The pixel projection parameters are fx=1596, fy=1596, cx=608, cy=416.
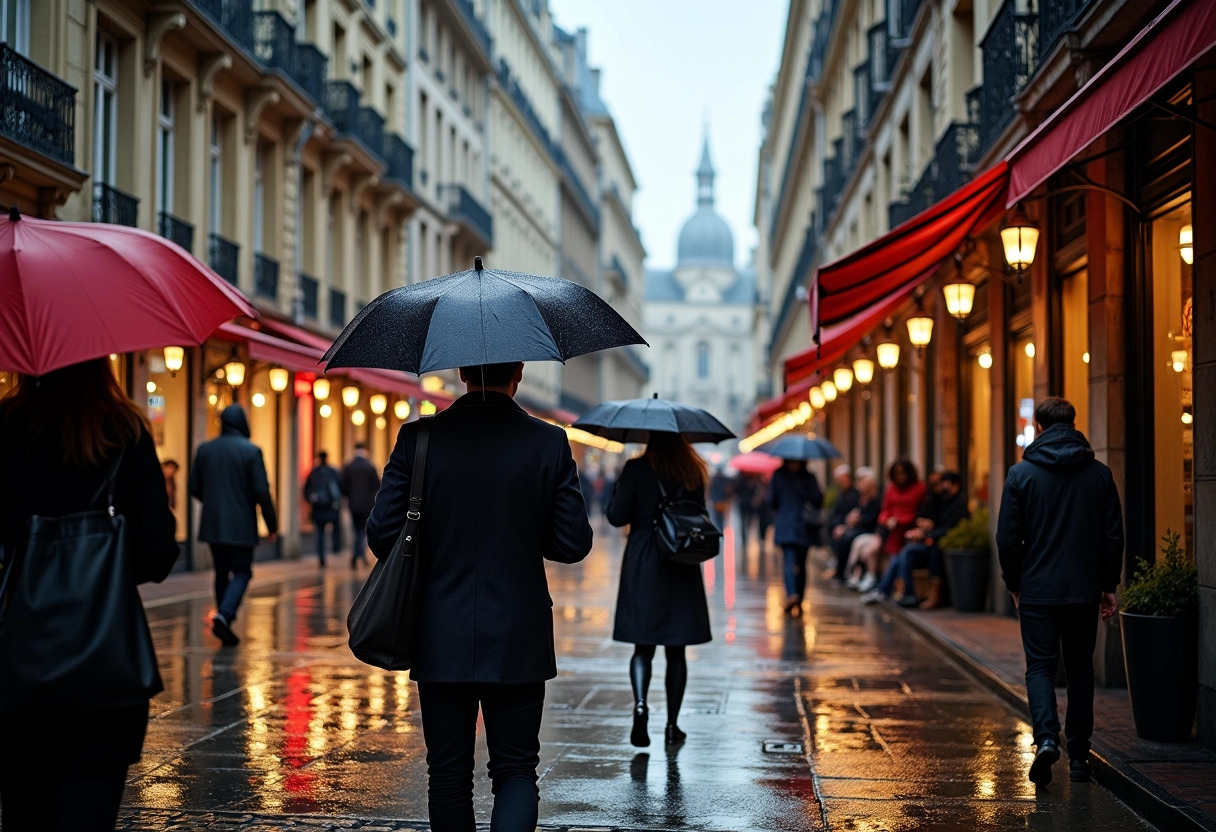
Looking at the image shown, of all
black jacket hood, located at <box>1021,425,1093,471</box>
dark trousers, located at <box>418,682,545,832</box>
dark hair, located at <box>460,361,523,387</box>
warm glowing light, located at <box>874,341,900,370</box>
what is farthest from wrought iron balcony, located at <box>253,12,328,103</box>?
dark trousers, located at <box>418,682,545,832</box>

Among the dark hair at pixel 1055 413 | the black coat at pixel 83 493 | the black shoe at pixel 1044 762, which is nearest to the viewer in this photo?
the black coat at pixel 83 493

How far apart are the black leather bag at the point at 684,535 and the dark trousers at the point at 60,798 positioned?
445cm

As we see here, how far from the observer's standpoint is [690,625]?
831 centimetres

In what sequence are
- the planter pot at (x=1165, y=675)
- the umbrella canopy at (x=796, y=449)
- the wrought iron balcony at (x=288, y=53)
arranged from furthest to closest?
the wrought iron balcony at (x=288, y=53), the umbrella canopy at (x=796, y=449), the planter pot at (x=1165, y=675)

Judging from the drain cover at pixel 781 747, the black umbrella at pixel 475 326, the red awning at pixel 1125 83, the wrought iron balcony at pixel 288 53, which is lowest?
the drain cover at pixel 781 747

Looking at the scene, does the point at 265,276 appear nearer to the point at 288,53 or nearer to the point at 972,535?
the point at 288,53

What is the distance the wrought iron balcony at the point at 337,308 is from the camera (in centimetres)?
3091

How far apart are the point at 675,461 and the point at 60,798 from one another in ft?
16.3

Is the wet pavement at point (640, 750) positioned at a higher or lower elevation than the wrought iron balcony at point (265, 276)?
lower

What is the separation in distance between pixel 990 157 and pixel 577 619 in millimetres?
6119

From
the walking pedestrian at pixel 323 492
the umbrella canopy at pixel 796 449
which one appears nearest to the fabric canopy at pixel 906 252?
the umbrella canopy at pixel 796 449

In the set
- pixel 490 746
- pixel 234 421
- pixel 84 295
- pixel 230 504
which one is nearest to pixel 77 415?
pixel 84 295

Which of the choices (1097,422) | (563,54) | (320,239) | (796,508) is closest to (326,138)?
(320,239)

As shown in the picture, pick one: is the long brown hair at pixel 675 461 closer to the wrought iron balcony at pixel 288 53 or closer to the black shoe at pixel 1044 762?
the black shoe at pixel 1044 762
